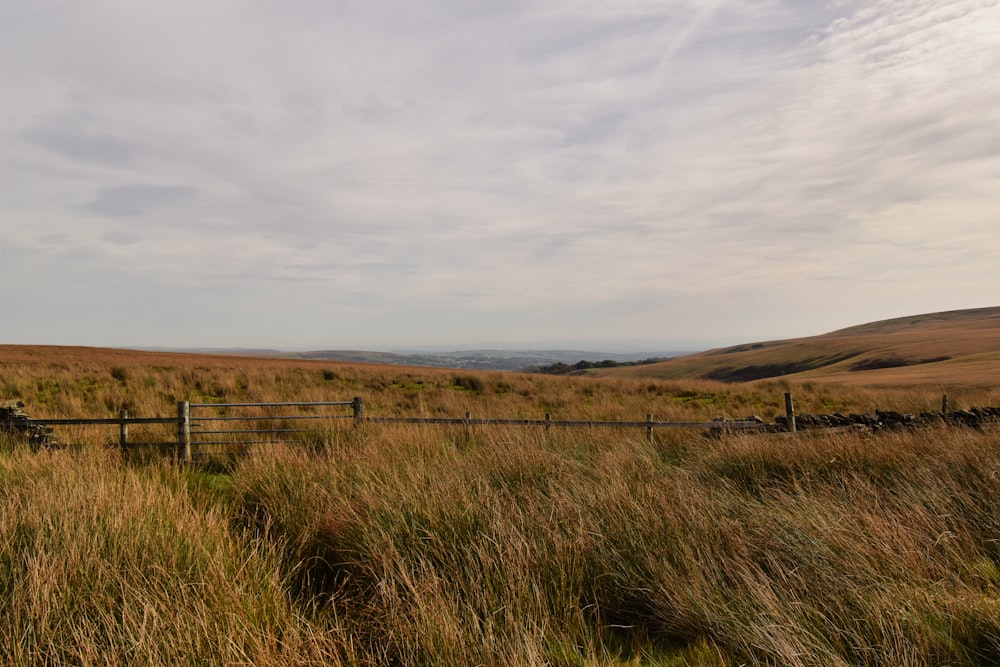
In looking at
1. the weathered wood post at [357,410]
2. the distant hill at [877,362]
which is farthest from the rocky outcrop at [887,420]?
the distant hill at [877,362]

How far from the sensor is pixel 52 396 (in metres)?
18.1

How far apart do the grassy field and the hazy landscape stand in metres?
0.03

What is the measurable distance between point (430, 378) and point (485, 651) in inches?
1098

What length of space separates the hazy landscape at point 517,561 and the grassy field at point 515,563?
0.09 ft

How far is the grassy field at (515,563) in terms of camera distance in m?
3.36

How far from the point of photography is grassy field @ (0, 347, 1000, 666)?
3361 millimetres

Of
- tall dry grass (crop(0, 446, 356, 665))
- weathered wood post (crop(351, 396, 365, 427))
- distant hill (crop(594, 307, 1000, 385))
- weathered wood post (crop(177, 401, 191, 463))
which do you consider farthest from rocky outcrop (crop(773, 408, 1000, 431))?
distant hill (crop(594, 307, 1000, 385))

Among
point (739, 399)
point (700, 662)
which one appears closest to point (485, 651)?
point (700, 662)

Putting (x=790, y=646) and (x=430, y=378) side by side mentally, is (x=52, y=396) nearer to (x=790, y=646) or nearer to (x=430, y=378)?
(x=430, y=378)

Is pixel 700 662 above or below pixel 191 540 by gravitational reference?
below

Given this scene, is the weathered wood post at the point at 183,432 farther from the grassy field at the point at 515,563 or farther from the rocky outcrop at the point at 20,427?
the grassy field at the point at 515,563

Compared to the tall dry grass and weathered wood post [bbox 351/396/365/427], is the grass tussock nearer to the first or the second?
the tall dry grass

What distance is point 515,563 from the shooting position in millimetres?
4262

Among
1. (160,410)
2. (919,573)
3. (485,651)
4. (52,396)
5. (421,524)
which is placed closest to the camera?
(485,651)
